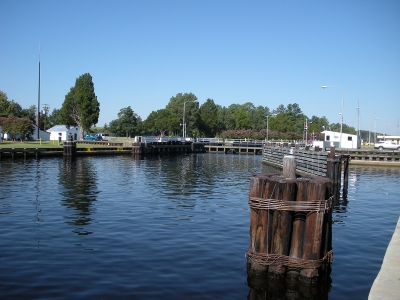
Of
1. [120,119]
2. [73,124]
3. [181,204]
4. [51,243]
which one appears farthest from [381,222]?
[120,119]

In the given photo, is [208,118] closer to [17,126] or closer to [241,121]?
[241,121]

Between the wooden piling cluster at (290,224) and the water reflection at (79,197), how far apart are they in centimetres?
668

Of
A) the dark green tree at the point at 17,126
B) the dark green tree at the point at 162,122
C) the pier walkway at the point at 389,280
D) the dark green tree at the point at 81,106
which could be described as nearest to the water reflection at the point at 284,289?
the pier walkway at the point at 389,280

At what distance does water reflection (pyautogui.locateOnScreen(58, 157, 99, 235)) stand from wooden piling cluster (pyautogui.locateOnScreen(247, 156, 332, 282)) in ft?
21.9

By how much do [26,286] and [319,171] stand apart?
21748 mm

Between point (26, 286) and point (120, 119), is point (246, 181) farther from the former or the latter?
point (120, 119)

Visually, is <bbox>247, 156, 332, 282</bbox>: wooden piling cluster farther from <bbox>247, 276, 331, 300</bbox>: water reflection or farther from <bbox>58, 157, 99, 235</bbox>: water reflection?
<bbox>58, 157, 99, 235</bbox>: water reflection

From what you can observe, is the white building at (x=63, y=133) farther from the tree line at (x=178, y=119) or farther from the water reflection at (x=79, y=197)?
the water reflection at (x=79, y=197)

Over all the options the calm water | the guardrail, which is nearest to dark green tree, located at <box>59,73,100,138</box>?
the guardrail

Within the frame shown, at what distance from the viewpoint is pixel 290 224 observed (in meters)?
9.20

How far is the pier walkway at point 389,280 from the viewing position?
24.4ft

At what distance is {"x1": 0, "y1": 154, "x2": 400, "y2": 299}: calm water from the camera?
935 cm

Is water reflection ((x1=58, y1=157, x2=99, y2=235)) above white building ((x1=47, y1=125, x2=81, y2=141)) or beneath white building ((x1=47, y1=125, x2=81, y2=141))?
→ beneath

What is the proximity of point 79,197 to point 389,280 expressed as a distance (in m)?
16.1
